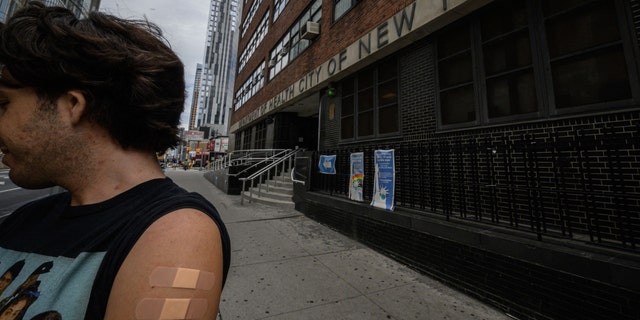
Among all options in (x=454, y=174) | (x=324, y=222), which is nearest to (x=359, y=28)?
(x=454, y=174)

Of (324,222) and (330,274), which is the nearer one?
(330,274)

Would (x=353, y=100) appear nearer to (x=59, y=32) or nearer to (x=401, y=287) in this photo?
(x=401, y=287)

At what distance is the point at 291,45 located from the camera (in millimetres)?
12398

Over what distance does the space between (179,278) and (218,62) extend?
139m

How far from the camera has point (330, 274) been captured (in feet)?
11.4

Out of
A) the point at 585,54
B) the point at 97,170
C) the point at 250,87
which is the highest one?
the point at 250,87

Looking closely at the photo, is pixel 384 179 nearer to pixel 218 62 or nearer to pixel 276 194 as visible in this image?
pixel 276 194

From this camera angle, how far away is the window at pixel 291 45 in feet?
34.9

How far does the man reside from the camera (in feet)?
2.38

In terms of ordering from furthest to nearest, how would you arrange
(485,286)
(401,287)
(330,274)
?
(330,274) → (401,287) → (485,286)

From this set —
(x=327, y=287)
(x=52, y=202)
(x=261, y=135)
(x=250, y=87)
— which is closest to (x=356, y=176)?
(x=327, y=287)

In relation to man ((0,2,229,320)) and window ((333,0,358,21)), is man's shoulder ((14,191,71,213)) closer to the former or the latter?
man ((0,2,229,320))

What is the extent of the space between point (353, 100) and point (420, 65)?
2.52 m

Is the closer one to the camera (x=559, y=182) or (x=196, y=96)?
(x=559, y=182)
